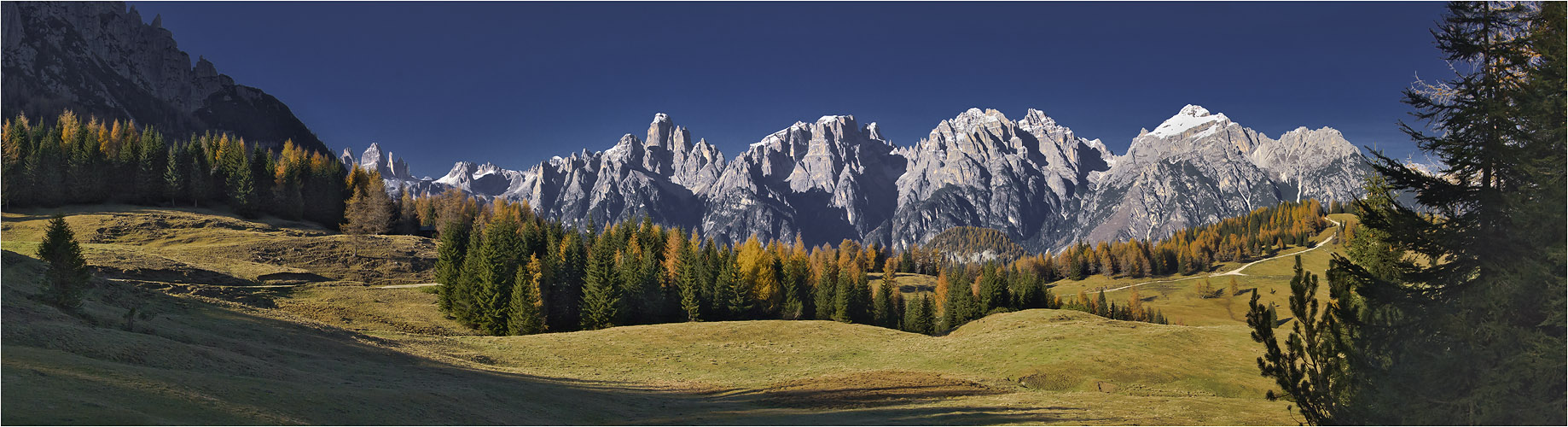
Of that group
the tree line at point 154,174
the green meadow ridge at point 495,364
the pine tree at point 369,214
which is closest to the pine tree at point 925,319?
the green meadow ridge at point 495,364

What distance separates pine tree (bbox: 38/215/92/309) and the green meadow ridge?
1452 mm

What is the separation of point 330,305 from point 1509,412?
3264 inches

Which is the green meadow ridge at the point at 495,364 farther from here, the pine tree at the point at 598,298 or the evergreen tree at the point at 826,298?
the evergreen tree at the point at 826,298

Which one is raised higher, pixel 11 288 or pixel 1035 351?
pixel 11 288

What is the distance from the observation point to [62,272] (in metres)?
36.6

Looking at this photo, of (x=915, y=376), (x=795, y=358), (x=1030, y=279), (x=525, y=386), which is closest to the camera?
(x=525, y=386)

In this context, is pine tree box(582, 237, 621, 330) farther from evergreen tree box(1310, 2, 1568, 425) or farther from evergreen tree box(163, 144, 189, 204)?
evergreen tree box(163, 144, 189, 204)

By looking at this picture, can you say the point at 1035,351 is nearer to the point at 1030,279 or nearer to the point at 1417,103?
the point at 1417,103

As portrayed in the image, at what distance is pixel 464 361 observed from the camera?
49.4 meters

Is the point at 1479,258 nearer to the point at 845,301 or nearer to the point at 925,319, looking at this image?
the point at 845,301

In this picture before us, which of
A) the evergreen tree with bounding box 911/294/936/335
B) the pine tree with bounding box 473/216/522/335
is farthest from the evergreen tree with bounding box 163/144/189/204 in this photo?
the evergreen tree with bounding box 911/294/936/335

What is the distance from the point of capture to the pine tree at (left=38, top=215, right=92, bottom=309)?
36125mm

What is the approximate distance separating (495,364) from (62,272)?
76.8 ft

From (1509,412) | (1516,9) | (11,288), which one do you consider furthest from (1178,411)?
(11,288)
